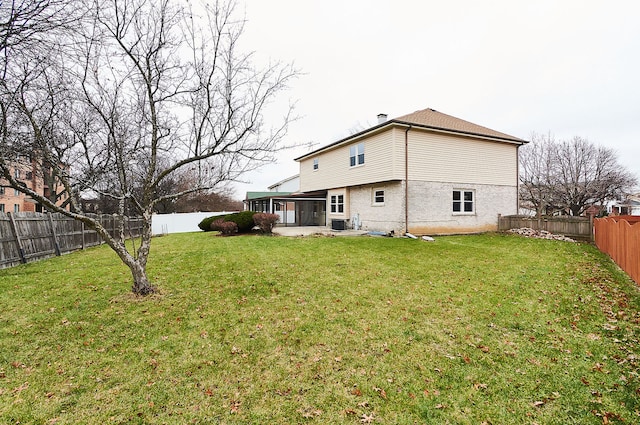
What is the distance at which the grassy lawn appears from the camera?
113 inches

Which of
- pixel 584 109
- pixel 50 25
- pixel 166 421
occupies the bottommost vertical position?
Answer: pixel 166 421

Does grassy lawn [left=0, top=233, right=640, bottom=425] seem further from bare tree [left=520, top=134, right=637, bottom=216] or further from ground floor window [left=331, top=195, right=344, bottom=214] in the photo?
bare tree [left=520, top=134, right=637, bottom=216]

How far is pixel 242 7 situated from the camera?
5688mm

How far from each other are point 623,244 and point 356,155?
12610mm

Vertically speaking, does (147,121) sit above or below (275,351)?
above

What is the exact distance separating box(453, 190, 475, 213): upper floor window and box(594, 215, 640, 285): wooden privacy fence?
6.09 meters

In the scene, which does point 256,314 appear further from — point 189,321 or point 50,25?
point 50,25

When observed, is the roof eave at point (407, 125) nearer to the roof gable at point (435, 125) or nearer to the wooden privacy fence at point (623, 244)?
the roof gable at point (435, 125)

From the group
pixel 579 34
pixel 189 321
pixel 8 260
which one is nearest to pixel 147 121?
pixel 189 321

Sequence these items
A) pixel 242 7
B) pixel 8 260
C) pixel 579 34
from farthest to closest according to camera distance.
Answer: pixel 579 34
pixel 8 260
pixel 242 7

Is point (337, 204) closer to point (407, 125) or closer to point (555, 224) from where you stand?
point (407, 125)

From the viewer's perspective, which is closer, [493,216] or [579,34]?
[579,34]

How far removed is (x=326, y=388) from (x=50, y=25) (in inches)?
219

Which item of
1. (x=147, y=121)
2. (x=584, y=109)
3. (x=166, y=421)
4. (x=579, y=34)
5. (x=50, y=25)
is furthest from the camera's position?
(x=584, y=109)
